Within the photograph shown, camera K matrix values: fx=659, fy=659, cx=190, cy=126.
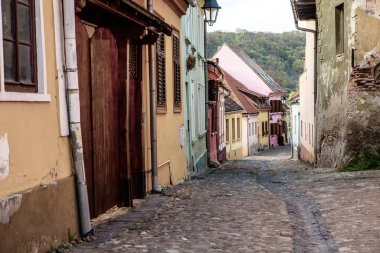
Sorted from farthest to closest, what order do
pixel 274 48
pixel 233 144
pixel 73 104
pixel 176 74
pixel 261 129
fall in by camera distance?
pixel 274 48 < pixel 261 129 < pixel 233 144 < pixel 176 74 < pixel 73 104

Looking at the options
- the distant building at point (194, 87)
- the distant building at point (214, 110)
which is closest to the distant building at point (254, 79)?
the distant building at point (214, 110)

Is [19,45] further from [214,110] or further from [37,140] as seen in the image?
[214,110]

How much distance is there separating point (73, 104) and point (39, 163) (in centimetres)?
88

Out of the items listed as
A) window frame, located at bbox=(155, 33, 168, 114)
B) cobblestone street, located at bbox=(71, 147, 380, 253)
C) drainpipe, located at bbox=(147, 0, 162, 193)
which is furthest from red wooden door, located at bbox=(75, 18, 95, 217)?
window frame, located at bbox=(155, 33, 168, 114)

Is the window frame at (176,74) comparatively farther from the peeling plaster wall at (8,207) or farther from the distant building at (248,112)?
the distant building at (248,112)

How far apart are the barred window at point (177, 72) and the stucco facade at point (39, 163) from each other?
27.0 feet

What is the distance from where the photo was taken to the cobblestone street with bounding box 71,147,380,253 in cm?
654

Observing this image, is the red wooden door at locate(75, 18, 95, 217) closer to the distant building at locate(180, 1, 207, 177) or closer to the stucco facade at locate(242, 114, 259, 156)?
the distant building at locate(180, 1, 207, 177)

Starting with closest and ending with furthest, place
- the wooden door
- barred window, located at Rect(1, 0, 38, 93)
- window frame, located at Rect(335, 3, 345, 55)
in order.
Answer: barred window, located at Rect(1, 0, 38, 93) → the wooden door → window frame, located at Rect(335, 3, 345, 55)

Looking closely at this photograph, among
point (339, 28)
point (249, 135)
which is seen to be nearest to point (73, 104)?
point (339, 28)

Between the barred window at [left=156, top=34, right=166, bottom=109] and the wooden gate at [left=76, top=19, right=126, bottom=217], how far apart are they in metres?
2.95

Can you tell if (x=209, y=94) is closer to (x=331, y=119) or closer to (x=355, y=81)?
(x=331, y=119)

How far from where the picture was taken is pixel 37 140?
5.64 m

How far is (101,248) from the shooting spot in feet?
20.4
